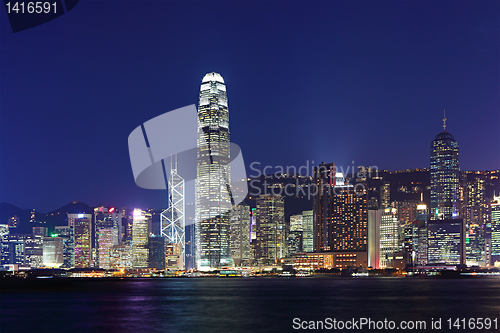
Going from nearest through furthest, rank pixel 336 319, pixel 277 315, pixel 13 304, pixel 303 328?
pixel 303 328
pixel 336 319
pixel 277 315
pixel 13 304

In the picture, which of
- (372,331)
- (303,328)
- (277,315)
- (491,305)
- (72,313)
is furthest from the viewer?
(491,305)

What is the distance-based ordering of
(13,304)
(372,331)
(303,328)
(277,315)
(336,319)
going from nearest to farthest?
(372,331) < (303,328) < (336,319) < (277,315) < (13,304)

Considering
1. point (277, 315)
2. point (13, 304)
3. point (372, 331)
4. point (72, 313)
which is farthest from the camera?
point (13, 304)

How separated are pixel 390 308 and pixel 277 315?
45.4 ft

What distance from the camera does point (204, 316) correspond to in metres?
60.8

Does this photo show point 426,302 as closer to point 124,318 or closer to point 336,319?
point 336,319

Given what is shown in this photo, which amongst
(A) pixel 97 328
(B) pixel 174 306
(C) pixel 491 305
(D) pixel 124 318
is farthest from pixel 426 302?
(A) pixel 97 328

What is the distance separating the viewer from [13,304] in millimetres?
77250

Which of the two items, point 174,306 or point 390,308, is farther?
point 174,306

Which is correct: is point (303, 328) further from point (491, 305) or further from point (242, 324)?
point (491, 305)

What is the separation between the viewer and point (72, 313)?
64.7m

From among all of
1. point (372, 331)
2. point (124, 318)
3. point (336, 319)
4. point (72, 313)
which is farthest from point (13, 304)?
point (372, 331)

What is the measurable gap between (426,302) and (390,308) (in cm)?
1262

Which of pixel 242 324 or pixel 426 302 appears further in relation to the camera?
pixel 426 302
